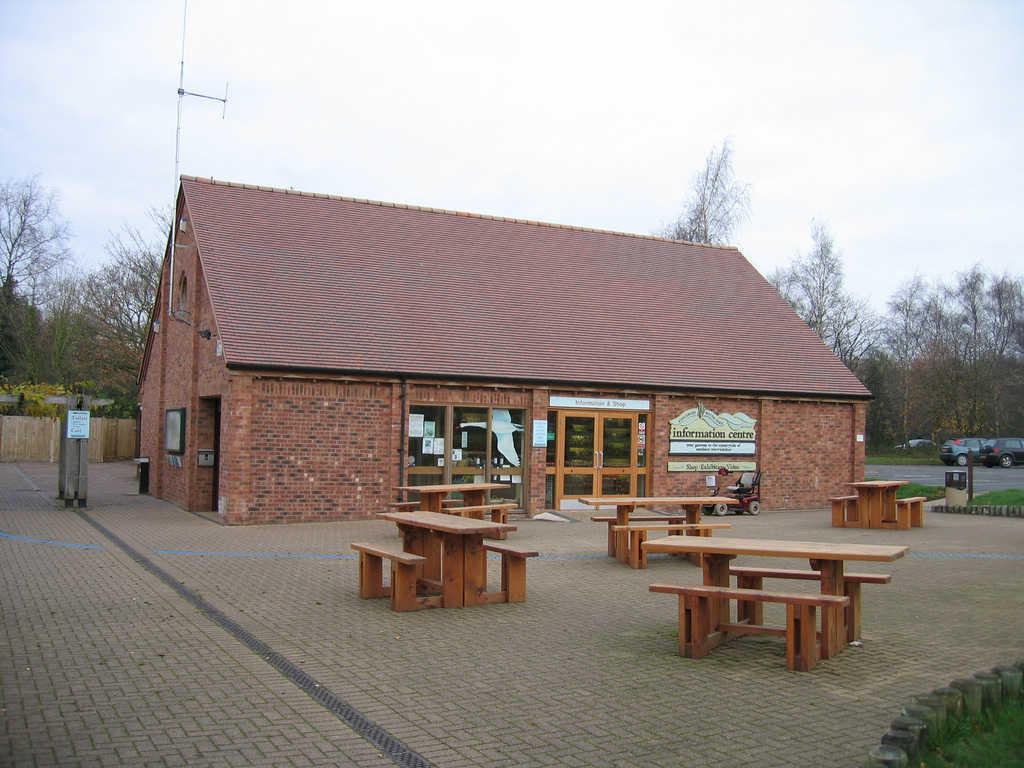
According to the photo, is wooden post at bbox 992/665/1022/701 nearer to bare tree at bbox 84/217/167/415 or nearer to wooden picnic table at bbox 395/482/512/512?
wooden picnic table at bbox 395/482/512/512

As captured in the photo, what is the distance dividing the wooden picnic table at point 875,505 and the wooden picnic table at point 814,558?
10055 mm

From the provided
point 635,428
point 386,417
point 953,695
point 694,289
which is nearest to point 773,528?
point 635,428

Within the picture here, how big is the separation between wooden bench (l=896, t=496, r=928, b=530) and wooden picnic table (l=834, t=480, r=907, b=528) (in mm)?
236

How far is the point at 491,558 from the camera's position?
483 inches

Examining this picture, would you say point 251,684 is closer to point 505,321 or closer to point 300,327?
point 300,327

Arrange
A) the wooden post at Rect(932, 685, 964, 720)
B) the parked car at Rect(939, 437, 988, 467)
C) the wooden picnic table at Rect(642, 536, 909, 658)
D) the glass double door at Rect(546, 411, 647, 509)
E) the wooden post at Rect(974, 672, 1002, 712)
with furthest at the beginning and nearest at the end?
the parked car at Rect(939, 437, 988, 467) < the glass double door at Rect(546, 411, 647, 509) < the wooden picnic table at Rect(642, 536, 909, 658) < the wooden post at Rect(974, 672, 1002, 712) < the wooden post at Rect(932, 685, 964, 720)

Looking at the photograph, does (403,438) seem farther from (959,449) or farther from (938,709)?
(959,449)

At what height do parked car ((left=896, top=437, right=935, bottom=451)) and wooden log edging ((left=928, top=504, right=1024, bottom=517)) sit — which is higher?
parked car ((left=896, top=437, right=935, bottom=451))

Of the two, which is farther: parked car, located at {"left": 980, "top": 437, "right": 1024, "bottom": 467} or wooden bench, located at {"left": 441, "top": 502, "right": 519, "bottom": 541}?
parked car, located at {"left": 980, "top": 437, "right": 1024, "bottom": 467}

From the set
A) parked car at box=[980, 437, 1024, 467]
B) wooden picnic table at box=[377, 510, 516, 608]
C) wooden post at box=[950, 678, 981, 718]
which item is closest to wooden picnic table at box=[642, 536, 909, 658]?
wooden post at box=[950, 678, 981, 718]

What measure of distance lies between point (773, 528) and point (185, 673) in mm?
12033

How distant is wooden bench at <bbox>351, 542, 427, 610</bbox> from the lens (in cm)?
848

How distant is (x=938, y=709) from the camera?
4.70 metres

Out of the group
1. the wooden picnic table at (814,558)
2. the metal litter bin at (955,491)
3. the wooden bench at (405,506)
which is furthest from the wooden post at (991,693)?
the metal litter bin at (955,491)
